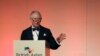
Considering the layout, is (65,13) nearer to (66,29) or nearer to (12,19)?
(66,29)

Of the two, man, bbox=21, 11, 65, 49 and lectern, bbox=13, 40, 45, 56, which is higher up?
man, bbox=21, 11, 65, 49

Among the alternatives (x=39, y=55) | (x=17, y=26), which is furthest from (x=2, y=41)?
(x=39, y=55)

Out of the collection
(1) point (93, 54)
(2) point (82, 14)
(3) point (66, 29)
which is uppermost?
(2) point (82, 14)

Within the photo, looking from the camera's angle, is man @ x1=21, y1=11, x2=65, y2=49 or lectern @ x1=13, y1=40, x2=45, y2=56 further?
man @ x1=21, y1=11, x2=65, y2=49

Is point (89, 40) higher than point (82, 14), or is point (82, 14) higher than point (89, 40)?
point (82, 14)

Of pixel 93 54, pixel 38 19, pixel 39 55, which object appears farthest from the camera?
pixel 93 54

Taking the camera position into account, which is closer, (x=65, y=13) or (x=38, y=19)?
(x=38, y=19)

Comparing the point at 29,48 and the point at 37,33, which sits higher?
the point at 37,33

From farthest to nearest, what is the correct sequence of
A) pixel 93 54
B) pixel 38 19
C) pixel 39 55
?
pixel 93 54 < pixel 38 19 < pixel 39 55

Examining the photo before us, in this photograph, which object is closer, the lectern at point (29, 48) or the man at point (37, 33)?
the lectern at point (29, 48)

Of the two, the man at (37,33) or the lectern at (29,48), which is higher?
the man at (37,33)

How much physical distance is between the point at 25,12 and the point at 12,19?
0.70 ft

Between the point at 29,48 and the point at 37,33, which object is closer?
the point at 29,48

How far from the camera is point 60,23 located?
11.0ft
